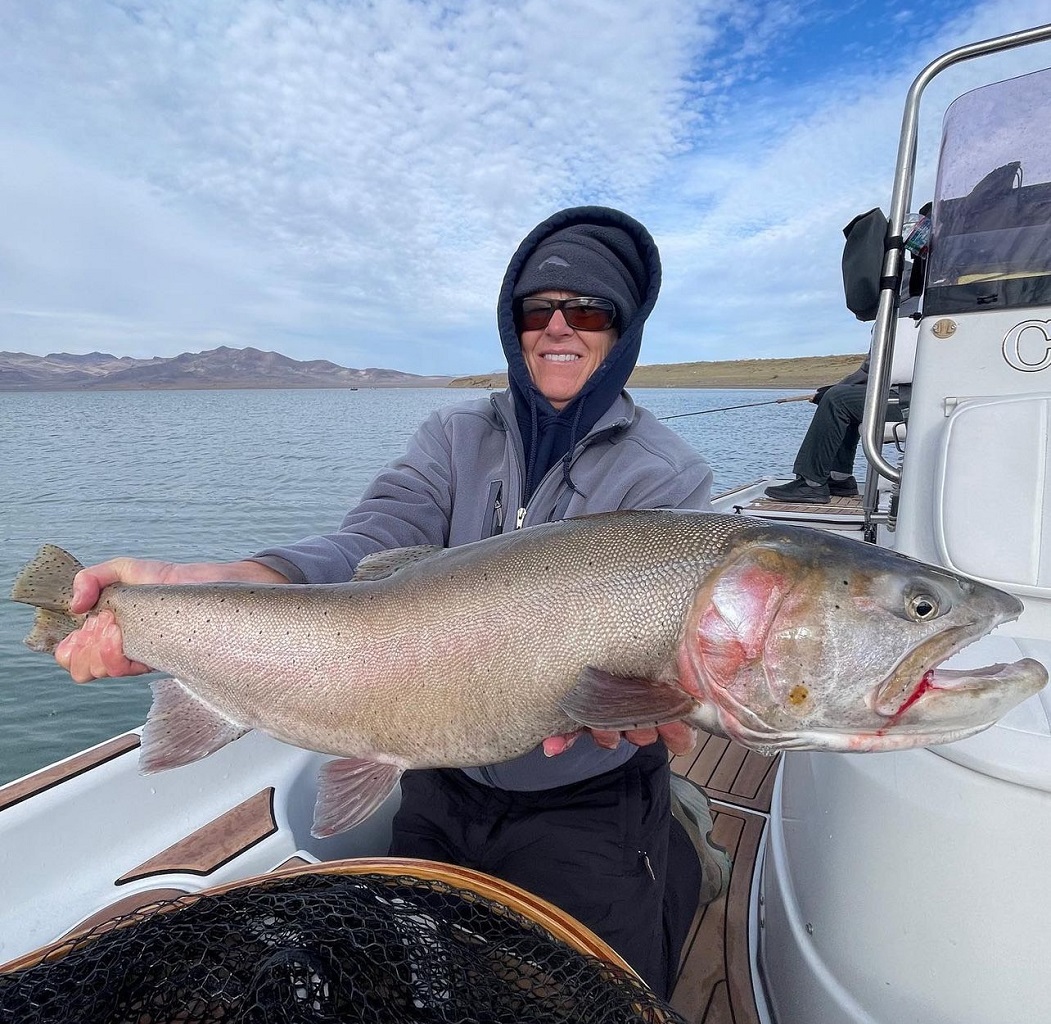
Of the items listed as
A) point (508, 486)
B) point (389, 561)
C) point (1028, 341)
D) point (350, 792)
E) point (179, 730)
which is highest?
point (1028, 341)

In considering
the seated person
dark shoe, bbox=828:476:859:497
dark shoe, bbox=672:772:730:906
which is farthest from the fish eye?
dark shoe, bbox=828:476:859:497

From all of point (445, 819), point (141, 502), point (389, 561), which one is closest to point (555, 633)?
point (389, 561)

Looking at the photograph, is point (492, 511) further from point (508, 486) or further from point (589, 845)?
point (589, 845)

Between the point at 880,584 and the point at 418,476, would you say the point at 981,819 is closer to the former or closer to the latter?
the point at 880,584

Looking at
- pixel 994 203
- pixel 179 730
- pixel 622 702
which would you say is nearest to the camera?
pixel 622 702

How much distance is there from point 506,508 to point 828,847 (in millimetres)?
1800

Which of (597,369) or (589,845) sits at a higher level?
(597,369)

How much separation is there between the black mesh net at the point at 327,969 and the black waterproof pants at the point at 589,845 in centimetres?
57

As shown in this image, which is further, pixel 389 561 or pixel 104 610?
pixel 104 610

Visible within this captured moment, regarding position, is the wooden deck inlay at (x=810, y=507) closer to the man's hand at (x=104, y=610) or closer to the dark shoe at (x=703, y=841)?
the dark shoe at (x=703, y=841)

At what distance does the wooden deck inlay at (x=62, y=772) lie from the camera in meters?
2.98

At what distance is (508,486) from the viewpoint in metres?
3.14

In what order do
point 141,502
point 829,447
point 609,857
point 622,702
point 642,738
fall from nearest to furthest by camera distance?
point 622,702, point 642,738, point 609,857, point 829,447, point 141,502

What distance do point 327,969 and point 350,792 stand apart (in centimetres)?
54
